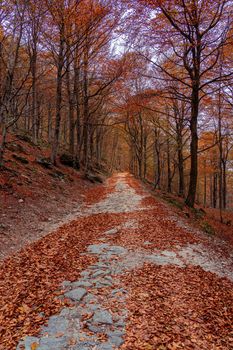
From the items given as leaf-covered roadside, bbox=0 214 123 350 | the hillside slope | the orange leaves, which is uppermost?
the hillside slope

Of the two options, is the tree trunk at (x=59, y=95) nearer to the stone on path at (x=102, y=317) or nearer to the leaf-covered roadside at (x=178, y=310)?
the leaf-covered roadside at (x=178, y=310)

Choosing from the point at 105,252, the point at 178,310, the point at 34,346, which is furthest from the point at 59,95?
the point at 34,346

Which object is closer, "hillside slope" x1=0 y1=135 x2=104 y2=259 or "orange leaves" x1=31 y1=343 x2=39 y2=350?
"orange leaves" x1=31 y1=343 x2=39 y2=350

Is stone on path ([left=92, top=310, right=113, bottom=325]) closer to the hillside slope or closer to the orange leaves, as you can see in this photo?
the orange leaves

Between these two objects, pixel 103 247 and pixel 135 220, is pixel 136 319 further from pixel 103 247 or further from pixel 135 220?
pixel 135 220

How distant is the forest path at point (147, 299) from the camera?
301cm

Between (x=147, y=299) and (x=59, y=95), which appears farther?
(x=59, y=95)

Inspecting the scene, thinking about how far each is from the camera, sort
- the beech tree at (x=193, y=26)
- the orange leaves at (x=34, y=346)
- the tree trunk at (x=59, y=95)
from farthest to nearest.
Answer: the tree trunk at (x=59, y=95) < the beech tree at (x=193, y=26) < the orange leaves at (x=34, y=346)

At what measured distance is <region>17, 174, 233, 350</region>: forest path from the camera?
3.01 metres

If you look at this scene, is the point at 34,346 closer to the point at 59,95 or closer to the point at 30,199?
the point at 30,199

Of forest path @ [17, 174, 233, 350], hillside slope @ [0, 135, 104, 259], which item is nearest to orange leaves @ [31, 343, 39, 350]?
forest path @ [17, 174, 233, 350]

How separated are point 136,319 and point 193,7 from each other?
10399mm

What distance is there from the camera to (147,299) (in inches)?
151

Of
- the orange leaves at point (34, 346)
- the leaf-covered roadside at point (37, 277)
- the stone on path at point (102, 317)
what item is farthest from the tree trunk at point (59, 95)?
the orange leaves at point (34, 346)
